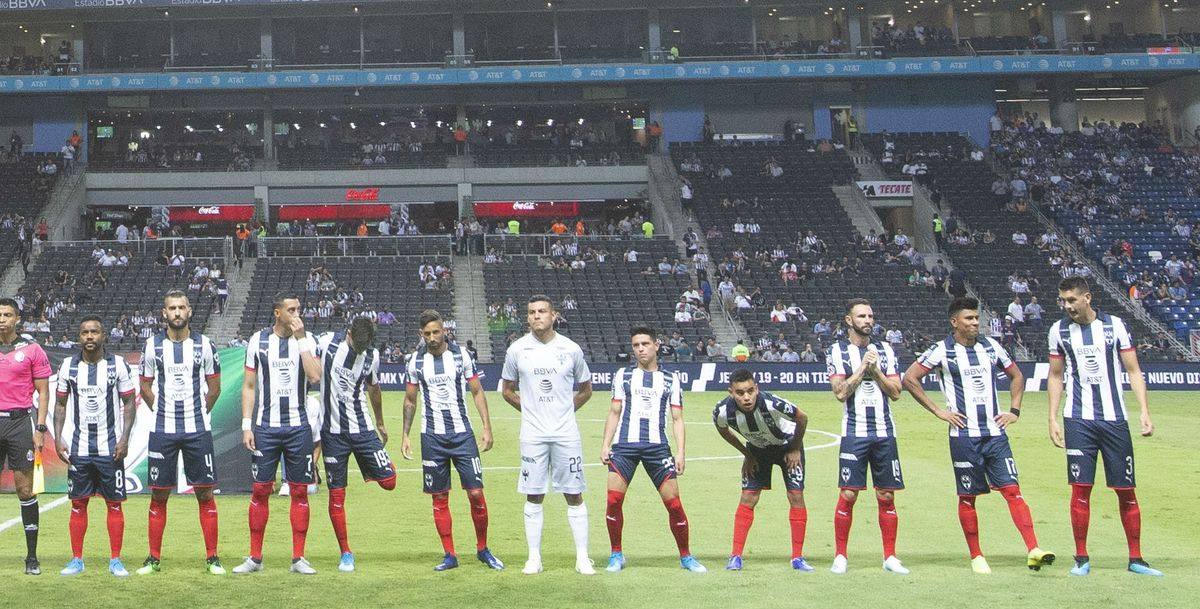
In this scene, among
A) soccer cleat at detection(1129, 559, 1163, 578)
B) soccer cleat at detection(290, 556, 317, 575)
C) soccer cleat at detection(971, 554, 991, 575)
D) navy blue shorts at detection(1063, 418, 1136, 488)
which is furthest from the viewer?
soccer cleat at detection(290, 556, 317, 575)

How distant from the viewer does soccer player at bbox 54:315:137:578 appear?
10.5 m

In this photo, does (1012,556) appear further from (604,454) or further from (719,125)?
(719,125)

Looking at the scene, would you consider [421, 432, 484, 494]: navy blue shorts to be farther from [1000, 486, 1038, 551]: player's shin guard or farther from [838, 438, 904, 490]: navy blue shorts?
[1000, 486, 1038, 551]: player's shin guard

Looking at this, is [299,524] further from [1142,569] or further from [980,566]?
[1142,569]

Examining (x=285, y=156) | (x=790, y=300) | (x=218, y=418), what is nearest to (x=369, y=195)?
(x=285, y=156)

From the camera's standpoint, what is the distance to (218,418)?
1527 centimetres

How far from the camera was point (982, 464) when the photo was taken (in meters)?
10.4

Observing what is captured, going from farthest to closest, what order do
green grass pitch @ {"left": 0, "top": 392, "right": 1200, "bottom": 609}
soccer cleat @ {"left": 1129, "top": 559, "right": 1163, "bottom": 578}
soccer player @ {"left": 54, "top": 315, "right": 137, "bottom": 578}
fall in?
soccer player @ {"left": 54, "top": 315, "right": 137, "bottom": 578} → soccer cleat @ {"left": 1129, "top": 559, "right": 1163, "bottom": 578} → green grass pitch @ {"left": 0, "top": 392, "right": 1200, "bottom": 609}

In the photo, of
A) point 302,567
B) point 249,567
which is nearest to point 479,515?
point 302,567

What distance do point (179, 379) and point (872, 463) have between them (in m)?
5.89

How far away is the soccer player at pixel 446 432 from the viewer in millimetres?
10648

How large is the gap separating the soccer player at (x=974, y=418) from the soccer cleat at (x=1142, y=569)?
621mm

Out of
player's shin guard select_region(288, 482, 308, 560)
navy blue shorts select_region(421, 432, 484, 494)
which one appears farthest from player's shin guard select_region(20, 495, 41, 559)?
navy blue shorts select_region(421, 432, 484, 494)

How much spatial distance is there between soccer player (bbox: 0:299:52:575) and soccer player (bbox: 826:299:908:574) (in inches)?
266
